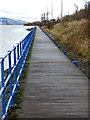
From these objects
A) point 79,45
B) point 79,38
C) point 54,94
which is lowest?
point 54,94

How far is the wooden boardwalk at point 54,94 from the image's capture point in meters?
4.39

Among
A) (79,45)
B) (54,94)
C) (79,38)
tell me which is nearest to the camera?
(54,94)

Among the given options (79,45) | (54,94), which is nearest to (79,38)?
(79,45)

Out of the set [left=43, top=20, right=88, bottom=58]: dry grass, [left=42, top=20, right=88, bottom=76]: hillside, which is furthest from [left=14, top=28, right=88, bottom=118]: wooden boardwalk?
[left=43, top=20, right=88, bottom=58]: dry grass

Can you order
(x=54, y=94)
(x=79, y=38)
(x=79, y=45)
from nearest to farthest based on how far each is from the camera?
(x=54, y=94)
(x=79, y=45)
(x=79, y=38)

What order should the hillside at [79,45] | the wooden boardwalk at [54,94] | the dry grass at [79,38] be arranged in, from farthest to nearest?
the dry grass at [79,38] < the hillside at [79,45] < the wooden boardwalk at [54,94]

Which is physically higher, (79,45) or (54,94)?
(79,45)

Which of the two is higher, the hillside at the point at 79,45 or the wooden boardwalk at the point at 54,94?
the hillside at the point at 79,45

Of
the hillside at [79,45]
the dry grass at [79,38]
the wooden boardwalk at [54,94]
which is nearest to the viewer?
the wooden boardwalk at [54,94]

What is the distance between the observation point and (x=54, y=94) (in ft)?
17.9

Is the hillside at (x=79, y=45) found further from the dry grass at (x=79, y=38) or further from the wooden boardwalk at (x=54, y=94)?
the wooden boardwalk at (x=54, y=94)

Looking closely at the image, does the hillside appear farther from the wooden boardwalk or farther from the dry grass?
the wooden boardwalk

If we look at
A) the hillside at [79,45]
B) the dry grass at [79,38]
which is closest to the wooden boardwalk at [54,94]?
the hillside at [79,45]

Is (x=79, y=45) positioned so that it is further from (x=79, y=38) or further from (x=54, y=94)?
(x=54, y=94)
